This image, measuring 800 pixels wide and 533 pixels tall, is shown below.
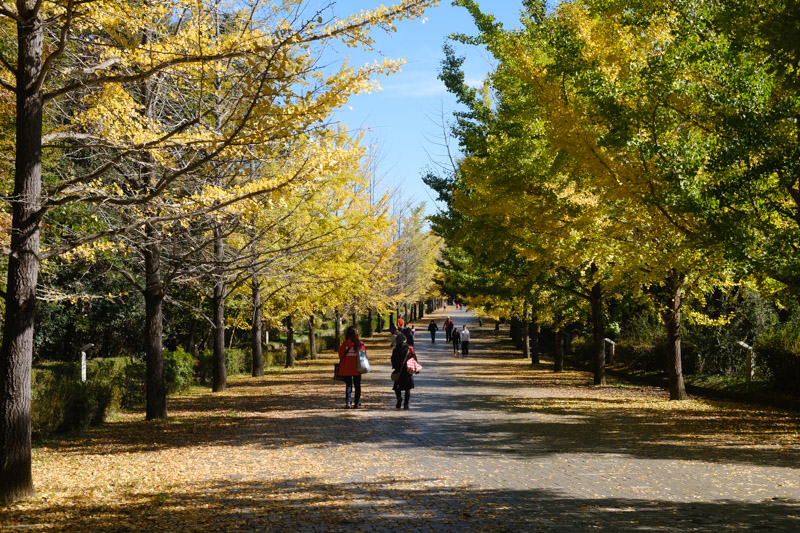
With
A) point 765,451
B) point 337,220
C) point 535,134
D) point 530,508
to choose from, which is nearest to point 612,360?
point 337,220

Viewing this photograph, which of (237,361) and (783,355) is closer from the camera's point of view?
(783,355)

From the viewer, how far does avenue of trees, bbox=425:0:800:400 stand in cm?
913

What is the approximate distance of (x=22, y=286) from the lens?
7.30 metres

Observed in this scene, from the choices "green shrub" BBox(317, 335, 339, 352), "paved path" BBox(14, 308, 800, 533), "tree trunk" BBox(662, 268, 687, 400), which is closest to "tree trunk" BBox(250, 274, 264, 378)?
"paved path" BBox(14, 308, 800, 533)

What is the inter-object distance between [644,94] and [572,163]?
300 cm

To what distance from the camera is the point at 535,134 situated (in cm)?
1578

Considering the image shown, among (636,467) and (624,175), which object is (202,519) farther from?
(624,175)

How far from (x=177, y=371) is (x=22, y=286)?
40.4ft

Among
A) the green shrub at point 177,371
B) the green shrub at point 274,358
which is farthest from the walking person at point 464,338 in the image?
the green shrub at point 177,371

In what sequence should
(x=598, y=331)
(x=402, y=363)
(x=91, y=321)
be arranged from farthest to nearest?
1. (x=91, y=321)
2. (x=598, y=331)
3. (x=402, y=363)

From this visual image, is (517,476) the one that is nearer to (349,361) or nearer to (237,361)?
(349,361)

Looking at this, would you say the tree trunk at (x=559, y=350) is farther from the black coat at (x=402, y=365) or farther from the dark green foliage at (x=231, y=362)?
the black coat at (x=402, y=365)

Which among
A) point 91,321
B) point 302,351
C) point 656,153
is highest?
point 656,153

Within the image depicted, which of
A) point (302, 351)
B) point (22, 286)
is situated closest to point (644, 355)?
point (302, 351)
